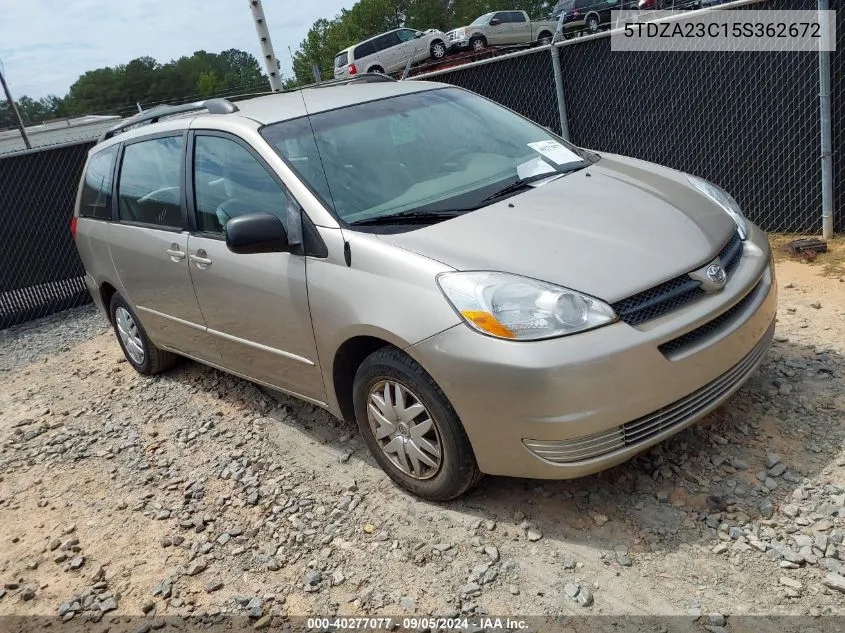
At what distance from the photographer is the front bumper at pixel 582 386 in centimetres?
266

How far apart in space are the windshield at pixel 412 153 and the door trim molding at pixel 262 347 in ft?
2.53

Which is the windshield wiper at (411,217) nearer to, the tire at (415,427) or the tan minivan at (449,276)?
the tan minivan at (449,276)

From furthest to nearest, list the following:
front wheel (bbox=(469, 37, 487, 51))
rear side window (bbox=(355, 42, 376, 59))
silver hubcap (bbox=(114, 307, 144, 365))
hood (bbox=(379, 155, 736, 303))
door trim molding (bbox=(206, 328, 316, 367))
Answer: front wheel (bbox=(469, 37, 487, 51)) → rear side window (bbox=(355, 42, 376, 59)) → silver hubcap (bbox=(114, 307, 144, 365)) → door trim molding (bbox=(206, 328, 316, 367)) → hood (bbox=(379, 155, 736, 303))

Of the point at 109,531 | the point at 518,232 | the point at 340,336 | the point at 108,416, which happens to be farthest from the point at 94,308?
the point at 518,232

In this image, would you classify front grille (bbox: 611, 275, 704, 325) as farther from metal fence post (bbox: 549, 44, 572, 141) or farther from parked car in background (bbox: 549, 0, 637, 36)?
parked car in background (bbox: 549, 0, 637, 36)

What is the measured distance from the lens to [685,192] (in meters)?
3.60

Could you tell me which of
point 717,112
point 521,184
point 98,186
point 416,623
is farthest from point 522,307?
point 717,112

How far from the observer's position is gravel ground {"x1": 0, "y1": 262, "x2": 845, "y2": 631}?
2670 millimetres

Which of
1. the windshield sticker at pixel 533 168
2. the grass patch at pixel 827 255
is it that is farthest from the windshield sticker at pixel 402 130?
the grass patch at pixel 827 255

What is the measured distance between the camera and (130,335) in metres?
5.59

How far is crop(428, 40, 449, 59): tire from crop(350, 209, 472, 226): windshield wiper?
965 inches

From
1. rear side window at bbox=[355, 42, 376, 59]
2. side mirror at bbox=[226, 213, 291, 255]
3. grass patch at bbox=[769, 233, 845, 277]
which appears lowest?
grass patch at bbox=[769, 233, 845, 277]

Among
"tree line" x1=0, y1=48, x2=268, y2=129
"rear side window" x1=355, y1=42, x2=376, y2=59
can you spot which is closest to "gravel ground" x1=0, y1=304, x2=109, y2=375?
"rear side window" x1=355, y1=42, x2=376, y2=59

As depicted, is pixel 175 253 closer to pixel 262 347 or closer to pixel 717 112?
pixel 262 347
